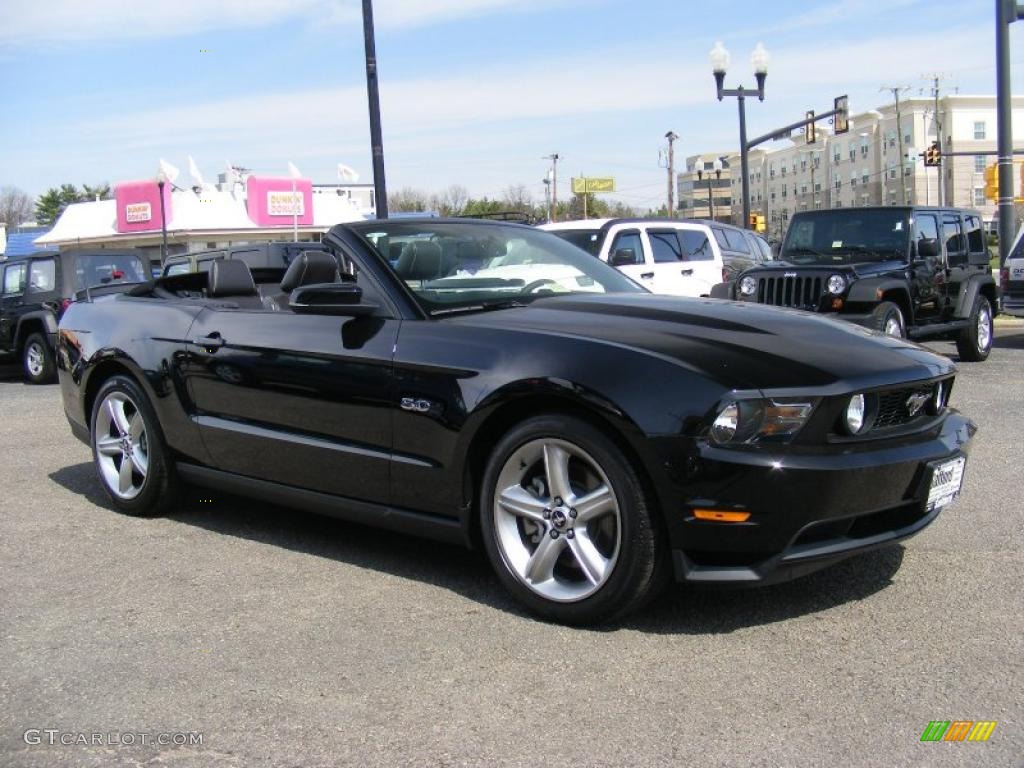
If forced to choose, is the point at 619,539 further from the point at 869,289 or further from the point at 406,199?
the point at 406,199

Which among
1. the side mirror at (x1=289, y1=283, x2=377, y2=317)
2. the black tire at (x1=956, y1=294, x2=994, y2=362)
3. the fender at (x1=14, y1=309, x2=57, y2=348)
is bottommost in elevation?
the black tire at (x1=956, y1=294, x2=994, y2=362)

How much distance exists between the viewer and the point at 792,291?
11.0m

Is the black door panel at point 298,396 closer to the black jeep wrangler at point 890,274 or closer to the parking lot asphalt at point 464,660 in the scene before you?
the parking lot asphalt at point 464,660

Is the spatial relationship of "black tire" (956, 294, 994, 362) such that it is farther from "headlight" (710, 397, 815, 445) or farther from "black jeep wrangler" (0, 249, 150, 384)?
"black jeep wrangler" (0, 249, 150, 384)

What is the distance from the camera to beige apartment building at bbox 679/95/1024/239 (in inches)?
3499

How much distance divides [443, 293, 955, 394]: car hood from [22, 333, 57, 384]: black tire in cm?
1110

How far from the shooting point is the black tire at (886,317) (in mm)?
10328

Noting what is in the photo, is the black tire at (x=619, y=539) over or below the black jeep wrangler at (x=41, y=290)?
below

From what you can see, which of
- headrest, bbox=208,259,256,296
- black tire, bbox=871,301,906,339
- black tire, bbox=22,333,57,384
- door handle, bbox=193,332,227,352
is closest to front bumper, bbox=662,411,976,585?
door handle, bbox=193,332,227,352

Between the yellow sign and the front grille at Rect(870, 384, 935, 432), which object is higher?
the yellow sign

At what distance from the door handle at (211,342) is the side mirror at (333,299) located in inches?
30.5

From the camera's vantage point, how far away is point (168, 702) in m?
3.15

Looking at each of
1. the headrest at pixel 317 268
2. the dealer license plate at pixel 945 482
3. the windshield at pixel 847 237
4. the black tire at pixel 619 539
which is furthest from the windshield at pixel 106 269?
the dealer license plate at pixel 945 482

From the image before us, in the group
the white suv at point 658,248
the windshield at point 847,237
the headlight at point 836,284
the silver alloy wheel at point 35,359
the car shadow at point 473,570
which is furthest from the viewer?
the silver alloy wheel at point 35,359
